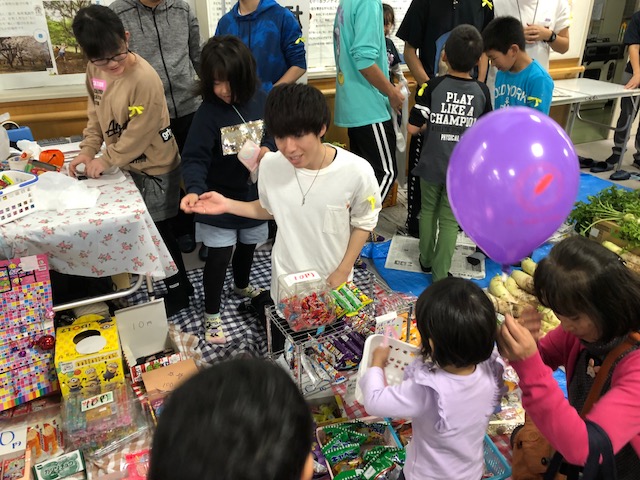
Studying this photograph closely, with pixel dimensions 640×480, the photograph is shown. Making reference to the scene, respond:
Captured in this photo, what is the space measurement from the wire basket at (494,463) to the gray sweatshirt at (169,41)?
7.38ft

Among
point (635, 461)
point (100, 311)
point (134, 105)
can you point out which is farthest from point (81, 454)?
point (635, 461)

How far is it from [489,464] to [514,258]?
0.84 m

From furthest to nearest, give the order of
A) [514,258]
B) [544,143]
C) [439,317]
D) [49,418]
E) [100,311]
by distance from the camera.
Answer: [100,311] < [49,418] < [514,258] < [544,143] < [439,317]

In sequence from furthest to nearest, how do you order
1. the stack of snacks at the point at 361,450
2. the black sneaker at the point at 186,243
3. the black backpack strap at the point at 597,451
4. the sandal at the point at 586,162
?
the sandal at the point at 586,162, the black sneaker at the point at 186,243, the stack of snacks at the point at 361,450, the black backpack strap at the point at 597,451

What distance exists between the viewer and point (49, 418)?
202 cm

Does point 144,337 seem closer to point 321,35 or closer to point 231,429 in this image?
point 231,429

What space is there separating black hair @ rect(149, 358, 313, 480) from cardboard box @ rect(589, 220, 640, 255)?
2.86 m

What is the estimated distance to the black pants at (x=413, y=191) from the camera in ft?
11.7

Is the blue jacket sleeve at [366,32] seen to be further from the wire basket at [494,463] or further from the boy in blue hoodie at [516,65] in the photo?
the wire basket at [494,463]

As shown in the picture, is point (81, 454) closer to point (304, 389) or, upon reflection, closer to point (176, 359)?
point (176, 359)

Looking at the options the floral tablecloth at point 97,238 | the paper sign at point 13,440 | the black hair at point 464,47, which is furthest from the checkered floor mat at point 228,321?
the black hair at point 464,47

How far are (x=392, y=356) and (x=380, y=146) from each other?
1776 millimetres

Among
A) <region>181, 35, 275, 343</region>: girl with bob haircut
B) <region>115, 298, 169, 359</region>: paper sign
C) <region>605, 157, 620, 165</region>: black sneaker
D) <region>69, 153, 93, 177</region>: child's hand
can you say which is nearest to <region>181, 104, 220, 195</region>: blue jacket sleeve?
<region>181, 35, 275, 343</region>: girl with bob haircut

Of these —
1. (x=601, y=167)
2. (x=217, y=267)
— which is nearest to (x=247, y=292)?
→ (x=217, y=267)
